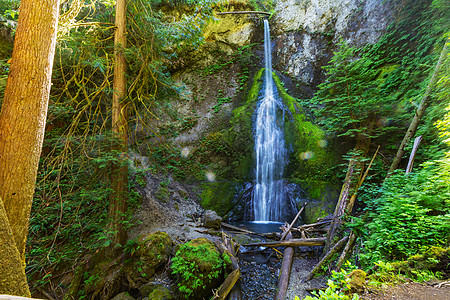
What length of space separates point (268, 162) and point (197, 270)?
706 cm

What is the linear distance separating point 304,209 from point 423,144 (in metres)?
4.36

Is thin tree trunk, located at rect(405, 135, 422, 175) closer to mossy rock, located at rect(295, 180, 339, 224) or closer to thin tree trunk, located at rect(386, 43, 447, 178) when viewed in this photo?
thin tree trunk, located at rect(386, 43, 447, 178)

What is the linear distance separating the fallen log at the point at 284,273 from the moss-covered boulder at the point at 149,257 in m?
2.71

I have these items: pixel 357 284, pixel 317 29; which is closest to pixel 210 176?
pixel 357 284

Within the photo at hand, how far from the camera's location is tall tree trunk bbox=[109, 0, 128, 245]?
3.86 meters

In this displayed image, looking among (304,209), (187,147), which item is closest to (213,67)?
(187,147)

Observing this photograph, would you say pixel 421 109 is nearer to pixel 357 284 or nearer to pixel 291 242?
pixel 291 242

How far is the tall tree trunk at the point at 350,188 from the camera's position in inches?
214

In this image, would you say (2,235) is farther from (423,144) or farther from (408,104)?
(408,104)

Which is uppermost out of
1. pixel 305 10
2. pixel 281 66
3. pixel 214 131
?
pixel 305 10

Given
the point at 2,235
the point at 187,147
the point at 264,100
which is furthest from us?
the point at 264,100

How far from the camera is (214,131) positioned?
Answer: 11242mm

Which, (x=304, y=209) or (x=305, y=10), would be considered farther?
(x=305, y=10)

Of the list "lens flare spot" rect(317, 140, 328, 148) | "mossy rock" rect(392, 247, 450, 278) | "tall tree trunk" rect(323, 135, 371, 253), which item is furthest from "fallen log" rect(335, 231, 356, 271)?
"lens flare spot" rect(317, 140, 328, 148)
